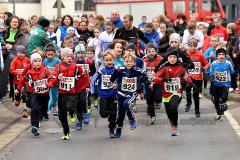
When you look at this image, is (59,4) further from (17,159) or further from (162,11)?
(17,159)

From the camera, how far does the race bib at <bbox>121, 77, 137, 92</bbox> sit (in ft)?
47.6

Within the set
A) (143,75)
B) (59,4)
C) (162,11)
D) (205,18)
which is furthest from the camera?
(205,18)

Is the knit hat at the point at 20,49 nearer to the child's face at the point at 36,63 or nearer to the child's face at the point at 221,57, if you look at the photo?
the child's face at the point at 36,63

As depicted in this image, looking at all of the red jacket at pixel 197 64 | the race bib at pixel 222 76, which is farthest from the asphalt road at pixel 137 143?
the red jacket at pixel 197 64

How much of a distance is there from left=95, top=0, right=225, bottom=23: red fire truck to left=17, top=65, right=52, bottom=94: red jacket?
1894 cm

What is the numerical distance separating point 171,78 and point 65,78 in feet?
5.79

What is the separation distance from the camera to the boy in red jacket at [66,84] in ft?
46.6

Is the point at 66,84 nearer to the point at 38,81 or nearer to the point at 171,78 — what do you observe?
the point at 38,81

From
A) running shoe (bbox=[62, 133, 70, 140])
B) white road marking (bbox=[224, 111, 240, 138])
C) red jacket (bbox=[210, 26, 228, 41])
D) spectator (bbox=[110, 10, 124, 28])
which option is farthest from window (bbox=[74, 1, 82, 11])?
running shoe (bbox=[62, 133, 70, 140])

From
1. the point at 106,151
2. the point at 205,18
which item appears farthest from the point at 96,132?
the point at 205,18

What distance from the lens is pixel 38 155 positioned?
12.5 metres

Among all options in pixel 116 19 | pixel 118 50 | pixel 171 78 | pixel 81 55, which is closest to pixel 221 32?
pixel 116 19

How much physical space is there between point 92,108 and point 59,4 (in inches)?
403

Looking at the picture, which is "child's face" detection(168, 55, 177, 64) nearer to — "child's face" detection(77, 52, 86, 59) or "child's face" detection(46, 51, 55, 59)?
"child's face" detection(77, 52, 86, 59)
